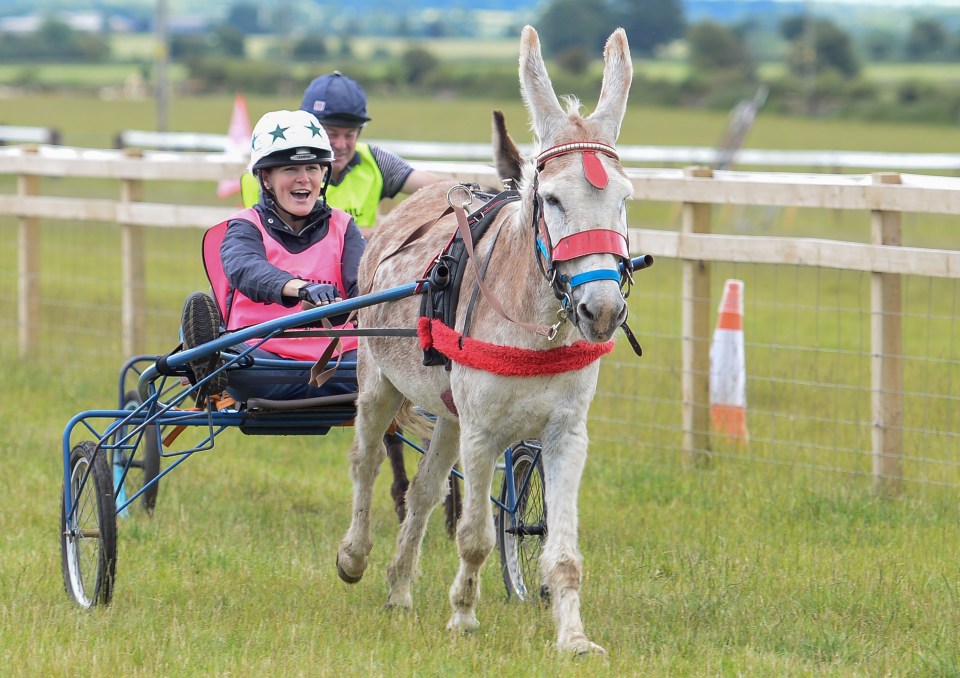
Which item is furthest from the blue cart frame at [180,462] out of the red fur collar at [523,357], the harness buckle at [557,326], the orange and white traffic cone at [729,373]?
the orange and white traffic cone at [729,373]

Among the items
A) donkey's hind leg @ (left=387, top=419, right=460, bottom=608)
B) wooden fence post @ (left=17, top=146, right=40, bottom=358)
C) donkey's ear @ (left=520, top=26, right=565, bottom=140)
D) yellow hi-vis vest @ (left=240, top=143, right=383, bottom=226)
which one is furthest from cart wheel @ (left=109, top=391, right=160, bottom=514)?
wooden fence post @ (left=17, top=146, right=40, bottom=358)

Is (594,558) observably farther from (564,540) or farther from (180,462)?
(180,462)

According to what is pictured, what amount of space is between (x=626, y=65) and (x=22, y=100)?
213 ft

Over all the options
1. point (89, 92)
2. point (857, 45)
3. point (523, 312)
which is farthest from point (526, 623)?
point (857, 45)

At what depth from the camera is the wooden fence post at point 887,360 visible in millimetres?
7559

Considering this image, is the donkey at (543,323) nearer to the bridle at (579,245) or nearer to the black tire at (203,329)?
the bridle at (579,245)

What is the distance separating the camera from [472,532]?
5.30 metres

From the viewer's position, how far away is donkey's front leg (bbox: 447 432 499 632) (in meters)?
5.18

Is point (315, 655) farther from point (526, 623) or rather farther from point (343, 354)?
point (343, 354)

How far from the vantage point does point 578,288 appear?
177 inches

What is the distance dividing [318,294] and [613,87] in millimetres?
1497

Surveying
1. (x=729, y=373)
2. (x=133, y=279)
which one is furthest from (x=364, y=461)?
(x=133, y=279)

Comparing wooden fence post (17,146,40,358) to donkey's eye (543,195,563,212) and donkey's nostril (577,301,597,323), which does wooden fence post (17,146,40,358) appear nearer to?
donkey's eye (543,195,563,212)

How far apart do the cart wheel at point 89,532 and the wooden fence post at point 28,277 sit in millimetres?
5482
